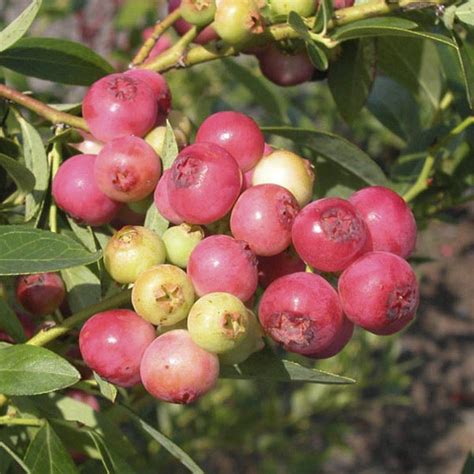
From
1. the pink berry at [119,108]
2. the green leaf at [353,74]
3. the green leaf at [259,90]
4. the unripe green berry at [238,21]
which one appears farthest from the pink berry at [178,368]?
the green leaf at [259,90]

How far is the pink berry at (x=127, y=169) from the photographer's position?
0.76 m

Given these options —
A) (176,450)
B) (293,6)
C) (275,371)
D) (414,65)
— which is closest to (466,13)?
(293,6)

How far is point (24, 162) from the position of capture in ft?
2.97

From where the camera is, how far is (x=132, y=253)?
2.36 feet

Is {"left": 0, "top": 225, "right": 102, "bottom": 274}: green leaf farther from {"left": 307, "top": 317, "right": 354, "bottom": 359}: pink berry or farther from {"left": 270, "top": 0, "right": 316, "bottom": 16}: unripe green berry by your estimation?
{"left": 270, "top": 0, "right": 316, "bottom": 16}: unripe green berry

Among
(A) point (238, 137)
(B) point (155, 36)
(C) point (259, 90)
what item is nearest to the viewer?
(A) point (238, 137)

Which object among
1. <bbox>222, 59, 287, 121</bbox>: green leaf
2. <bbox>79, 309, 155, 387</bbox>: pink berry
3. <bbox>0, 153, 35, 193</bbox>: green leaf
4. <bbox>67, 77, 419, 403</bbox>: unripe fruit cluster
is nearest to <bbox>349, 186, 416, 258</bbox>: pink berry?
<bbox>67, 77, 419, 403</bbox>: unripe fruit cluster

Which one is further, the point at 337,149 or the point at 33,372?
the point at 337,149

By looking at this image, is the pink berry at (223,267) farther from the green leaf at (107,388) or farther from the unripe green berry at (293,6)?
the unripe green berry at (293,6)

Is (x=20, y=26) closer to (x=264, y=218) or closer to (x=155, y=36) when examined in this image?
(x=155, y=36)

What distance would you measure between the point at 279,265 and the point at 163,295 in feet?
0.41

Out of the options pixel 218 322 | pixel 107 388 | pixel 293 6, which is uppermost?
pixel 293 6

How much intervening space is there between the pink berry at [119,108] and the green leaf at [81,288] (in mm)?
140

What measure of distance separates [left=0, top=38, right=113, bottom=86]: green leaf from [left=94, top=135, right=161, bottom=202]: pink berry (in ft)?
0.65
